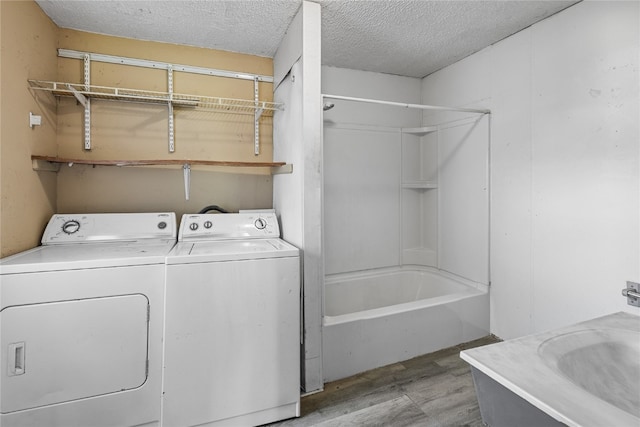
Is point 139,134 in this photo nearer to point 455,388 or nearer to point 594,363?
point 455,388

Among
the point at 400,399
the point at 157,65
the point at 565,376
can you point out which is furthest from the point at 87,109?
the point at 565,376

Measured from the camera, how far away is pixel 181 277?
1462 mm

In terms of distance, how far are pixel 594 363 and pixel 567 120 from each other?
4.69ft

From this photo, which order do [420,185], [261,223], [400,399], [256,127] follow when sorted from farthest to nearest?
[420,185] < [256,127] < [261,223] < [400,399]

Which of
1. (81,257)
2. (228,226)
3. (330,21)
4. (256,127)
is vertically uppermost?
(330,21)

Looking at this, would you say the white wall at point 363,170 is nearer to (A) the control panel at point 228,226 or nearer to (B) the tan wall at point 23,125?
(A) the control panel at point 228,226

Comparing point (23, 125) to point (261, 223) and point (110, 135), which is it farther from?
point (261, 223)

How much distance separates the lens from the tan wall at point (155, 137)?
209cm

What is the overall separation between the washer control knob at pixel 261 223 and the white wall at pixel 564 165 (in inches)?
70.1

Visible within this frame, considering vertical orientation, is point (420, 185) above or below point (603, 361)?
above

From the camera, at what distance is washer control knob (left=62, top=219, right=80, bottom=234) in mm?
1829

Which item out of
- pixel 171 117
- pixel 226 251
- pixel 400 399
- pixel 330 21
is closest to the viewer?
pixel 226 251

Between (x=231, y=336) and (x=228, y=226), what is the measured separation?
79 cm

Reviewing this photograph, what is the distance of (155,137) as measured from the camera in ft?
7.38
